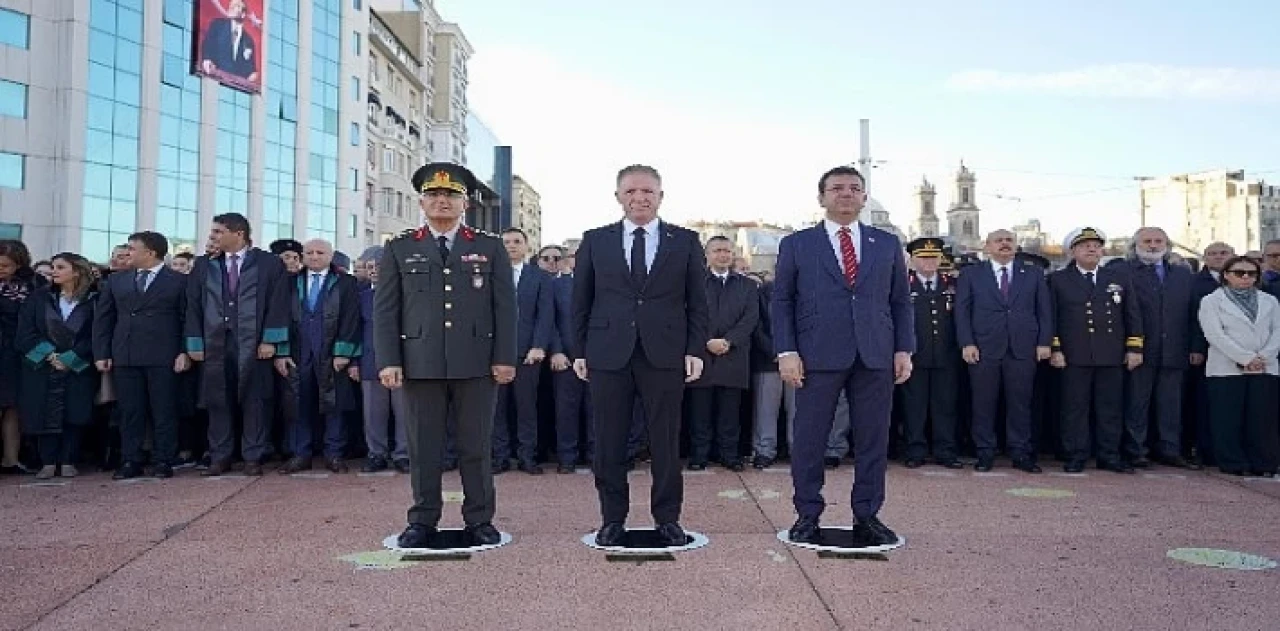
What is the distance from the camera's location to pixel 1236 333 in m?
7.37

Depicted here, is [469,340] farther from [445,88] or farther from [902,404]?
[445,88]

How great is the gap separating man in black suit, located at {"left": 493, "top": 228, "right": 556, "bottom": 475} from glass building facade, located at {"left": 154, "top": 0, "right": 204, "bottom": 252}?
125 feet

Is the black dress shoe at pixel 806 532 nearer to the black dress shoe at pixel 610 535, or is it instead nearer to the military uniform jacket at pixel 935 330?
the black dress shoe at pixel 610 535

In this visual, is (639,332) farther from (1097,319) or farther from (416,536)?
(1097,319)

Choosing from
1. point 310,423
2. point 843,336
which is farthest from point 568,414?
point 843,336

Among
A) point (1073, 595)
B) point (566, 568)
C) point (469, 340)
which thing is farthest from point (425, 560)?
point (1073, 595)

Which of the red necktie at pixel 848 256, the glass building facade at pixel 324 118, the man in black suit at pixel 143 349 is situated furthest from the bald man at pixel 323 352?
the glass building facade at pixel 324 118

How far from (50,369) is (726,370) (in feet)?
17.6

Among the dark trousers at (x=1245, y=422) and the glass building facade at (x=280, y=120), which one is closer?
the dark trousers at (x=1245, y=422)

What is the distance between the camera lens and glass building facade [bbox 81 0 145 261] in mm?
38031

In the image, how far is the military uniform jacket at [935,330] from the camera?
7781 millimetres

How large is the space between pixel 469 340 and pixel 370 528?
4.13 feet

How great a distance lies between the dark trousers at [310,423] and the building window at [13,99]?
35993 millimetres

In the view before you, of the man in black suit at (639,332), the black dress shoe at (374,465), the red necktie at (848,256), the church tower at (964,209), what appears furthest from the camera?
the church tower at (964,209)
